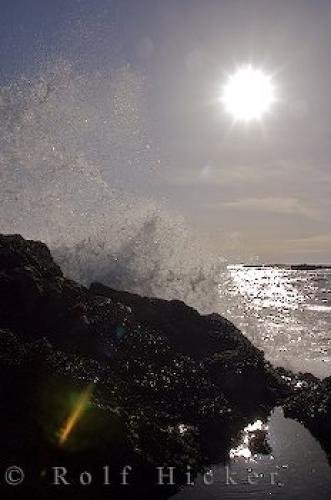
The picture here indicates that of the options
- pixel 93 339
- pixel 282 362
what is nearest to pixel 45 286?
pixel 93 339

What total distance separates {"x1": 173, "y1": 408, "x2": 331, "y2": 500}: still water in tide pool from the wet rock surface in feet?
1.61

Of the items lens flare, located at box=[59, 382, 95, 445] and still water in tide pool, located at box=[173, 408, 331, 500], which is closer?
lens flare, located at box=[59, 382, 95, 445]

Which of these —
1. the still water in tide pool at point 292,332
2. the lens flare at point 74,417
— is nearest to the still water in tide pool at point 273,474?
the lens flare at point 74,417

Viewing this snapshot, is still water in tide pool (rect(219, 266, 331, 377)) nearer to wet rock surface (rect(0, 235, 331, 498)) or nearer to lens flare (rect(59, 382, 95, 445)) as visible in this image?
wet rock surface (rect(0, 235, 331, 498))

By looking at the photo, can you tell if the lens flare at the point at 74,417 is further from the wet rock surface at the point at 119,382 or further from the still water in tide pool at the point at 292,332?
→ the still water in tide pool at the point at 292,332

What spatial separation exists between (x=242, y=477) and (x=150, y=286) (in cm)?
2759

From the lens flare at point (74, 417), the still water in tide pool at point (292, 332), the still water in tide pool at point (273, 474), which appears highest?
the still water in tide pool at point (292, 332)

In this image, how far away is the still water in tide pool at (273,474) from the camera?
421 inches

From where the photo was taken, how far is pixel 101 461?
1073 centimetres

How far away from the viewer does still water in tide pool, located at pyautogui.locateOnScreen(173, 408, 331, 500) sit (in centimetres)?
1070

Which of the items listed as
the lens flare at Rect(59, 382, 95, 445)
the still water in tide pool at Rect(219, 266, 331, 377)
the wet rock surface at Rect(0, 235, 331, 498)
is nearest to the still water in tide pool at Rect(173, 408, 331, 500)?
the wet rock surface at Rect(0, 235, 331, 498)

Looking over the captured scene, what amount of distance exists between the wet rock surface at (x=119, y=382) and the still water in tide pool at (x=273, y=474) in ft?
1.61

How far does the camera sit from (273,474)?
11656mm

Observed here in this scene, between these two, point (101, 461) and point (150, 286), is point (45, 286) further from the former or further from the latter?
point (150, 286)
